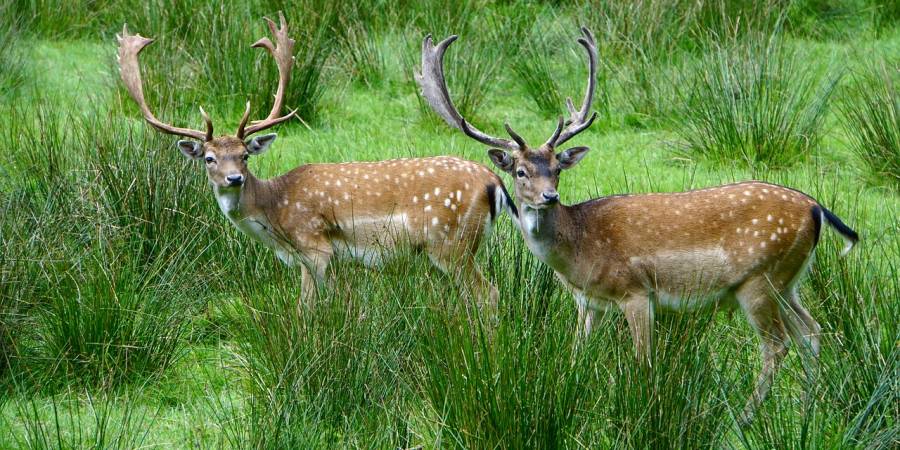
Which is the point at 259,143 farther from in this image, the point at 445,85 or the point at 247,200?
the point at 445,85

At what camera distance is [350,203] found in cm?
659

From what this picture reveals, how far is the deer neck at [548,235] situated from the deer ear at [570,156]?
9.3 inches

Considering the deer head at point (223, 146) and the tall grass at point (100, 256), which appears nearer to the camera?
the tall grass at point (100, 256)

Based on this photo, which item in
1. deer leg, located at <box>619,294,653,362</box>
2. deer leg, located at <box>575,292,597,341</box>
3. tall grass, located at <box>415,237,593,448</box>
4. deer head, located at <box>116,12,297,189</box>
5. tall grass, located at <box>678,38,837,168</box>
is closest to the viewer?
tall grass, located at <box>415,237,593,448</box>

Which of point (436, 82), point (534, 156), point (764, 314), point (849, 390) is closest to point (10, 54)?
point (436, 82)

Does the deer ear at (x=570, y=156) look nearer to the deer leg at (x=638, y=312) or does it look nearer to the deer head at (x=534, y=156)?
the deer head at (x=534, y=156)

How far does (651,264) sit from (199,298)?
2.01m

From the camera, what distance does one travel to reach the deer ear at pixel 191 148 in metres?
6.38

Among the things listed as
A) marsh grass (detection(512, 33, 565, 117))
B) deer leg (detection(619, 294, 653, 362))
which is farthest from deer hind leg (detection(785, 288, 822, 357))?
marsh grass (detection(512, 33, 565, 117))

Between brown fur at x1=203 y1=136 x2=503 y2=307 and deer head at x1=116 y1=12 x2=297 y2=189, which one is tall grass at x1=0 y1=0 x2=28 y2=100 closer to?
deer head at x1=116 y1=12 x2=297 y2=189

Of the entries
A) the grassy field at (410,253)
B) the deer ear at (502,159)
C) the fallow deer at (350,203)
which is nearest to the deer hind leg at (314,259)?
the fallow deer at (350,203)

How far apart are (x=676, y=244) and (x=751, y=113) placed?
2.56 meters

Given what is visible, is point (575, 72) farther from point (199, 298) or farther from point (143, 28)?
point (199, 298)

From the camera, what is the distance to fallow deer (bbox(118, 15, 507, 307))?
6383mm
